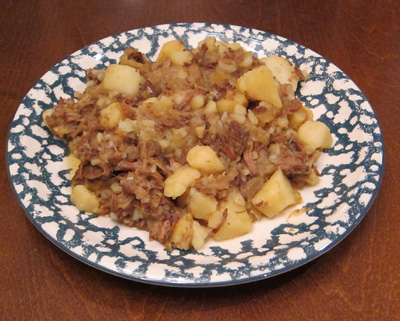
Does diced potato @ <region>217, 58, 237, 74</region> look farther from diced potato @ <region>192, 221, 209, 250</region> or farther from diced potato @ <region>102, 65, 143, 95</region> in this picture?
diced potato @ <region>192, 221, 209, 250</region>

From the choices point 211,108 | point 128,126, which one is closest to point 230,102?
point 211,108

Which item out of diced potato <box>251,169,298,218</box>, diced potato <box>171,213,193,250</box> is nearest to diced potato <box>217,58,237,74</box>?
diced potato <box>251,169,298,218</box>

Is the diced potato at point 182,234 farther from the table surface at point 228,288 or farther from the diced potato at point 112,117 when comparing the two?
the diced potato at point 112,117

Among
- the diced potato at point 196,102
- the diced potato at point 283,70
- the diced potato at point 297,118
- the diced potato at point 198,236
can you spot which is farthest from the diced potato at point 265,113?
the diced potato at point 198,236

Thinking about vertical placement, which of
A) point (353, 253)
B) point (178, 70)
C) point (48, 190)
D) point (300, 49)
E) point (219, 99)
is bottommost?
point (353, 253)

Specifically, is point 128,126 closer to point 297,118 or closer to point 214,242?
point 214,242

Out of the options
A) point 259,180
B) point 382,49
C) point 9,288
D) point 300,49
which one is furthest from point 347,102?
point 9,288

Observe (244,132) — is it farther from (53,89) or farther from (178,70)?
(53,89)
